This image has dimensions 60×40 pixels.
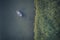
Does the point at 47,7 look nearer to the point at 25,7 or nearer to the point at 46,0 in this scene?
the point at 46,0

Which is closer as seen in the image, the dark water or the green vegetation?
the green vegetation

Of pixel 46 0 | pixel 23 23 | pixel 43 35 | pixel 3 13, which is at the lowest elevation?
pixel 43 35

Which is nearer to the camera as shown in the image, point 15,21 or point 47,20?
point 47,20

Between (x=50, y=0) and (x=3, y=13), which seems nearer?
(x=50, y=0)

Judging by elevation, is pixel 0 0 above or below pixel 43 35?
above

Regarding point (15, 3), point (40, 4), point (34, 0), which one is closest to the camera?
point (40, 4)

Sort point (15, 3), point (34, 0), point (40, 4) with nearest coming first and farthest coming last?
point (40, 4) → point (34, 0) → point (15, 3)

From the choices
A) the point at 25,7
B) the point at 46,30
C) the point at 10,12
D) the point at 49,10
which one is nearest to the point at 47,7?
the point at 49,10
